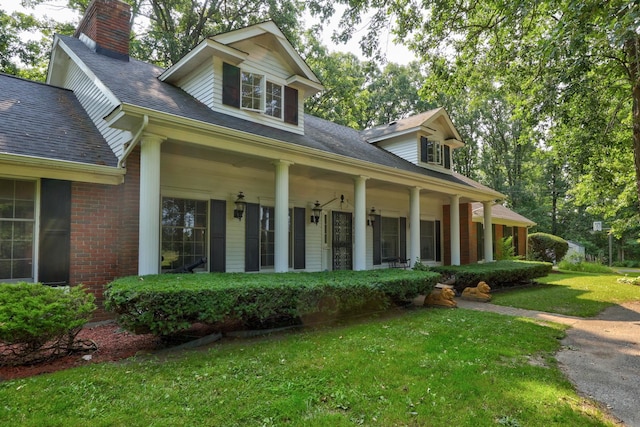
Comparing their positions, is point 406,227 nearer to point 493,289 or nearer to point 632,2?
point 493,289

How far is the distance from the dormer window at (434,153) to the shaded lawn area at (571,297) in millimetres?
5461

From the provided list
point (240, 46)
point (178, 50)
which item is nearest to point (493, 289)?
point (240, 46)

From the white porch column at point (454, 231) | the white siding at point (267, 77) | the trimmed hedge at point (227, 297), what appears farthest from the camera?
the white porch column at point (454, 231)

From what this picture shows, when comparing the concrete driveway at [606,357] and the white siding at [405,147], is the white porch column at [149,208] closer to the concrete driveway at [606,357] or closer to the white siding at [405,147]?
the concrete driveway at [606,357]

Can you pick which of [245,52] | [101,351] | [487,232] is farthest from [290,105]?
[487,232]

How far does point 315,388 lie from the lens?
369 centimetres

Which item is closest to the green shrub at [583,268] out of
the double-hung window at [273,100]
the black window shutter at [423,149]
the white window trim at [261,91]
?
the black window shutter at [423,149]

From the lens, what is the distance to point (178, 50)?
18016 millimetres

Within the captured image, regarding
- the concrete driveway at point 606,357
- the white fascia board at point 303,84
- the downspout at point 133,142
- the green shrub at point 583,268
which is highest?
the white fascia board at point 303,84

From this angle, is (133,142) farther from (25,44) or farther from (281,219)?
(25,44)

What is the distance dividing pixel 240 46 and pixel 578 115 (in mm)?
10028

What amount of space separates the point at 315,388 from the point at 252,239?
597cm

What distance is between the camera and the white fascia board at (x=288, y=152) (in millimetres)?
6211

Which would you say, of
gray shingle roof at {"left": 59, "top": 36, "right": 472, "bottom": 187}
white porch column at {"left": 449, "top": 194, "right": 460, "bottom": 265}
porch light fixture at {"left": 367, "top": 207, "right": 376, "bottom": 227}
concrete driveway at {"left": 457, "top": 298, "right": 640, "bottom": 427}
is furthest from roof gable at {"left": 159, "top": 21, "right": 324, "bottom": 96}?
concrete driveway at {"left": 457, "top": 298, "right": 640, "bottom": 427}
